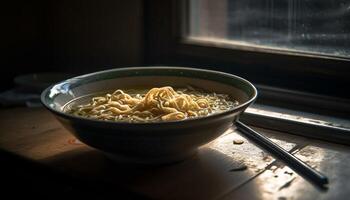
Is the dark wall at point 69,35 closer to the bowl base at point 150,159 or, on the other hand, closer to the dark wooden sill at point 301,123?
the dark wooden sill at point 301,123

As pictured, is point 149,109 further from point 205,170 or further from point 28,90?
point 28,90

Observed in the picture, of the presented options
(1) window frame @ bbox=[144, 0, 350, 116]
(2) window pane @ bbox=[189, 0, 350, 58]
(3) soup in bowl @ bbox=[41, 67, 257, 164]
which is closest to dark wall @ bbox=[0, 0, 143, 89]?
(1) window frame @ bbox=[144, 0, 350, 116]

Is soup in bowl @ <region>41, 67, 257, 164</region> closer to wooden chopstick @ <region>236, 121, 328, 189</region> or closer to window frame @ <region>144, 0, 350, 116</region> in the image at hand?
wooden chopstick @ <region>236, 121, 328, 189</region>

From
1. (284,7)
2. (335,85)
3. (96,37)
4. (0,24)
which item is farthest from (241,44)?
(0,24)

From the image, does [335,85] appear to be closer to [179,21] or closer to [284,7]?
[284,7]

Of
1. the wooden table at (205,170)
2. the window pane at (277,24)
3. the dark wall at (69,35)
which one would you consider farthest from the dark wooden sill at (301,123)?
the dark wall at (69,35)

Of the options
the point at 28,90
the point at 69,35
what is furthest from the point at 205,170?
the point at 69,35

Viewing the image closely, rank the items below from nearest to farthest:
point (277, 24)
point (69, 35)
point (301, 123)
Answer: point (301, 123) → point (277, 24) → point (69, 35)
